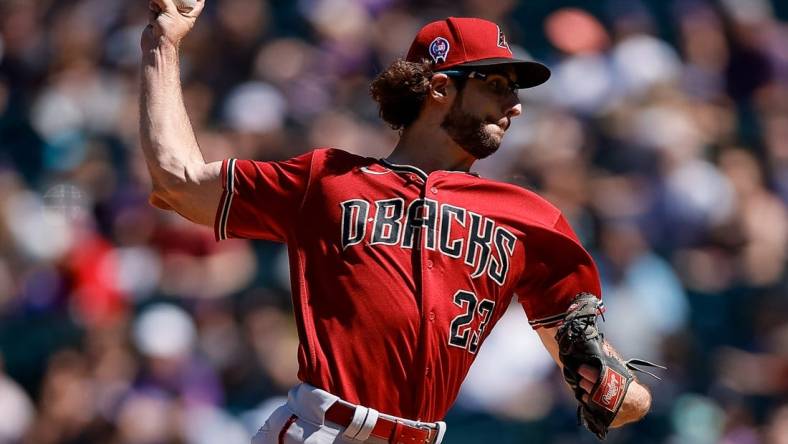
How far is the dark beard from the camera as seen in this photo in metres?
3.96

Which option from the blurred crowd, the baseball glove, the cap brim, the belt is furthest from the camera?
the blurred crowd

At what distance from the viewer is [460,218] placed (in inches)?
149

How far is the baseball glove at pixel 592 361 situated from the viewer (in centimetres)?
380

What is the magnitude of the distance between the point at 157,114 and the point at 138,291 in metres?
4.58

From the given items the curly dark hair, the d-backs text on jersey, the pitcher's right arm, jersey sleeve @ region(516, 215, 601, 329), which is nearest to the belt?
the d-backs text on jersey

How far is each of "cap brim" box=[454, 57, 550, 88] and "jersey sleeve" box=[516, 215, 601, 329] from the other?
1.50 feet

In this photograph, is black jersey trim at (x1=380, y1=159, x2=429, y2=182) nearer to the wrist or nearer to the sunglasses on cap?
the sunglasses on cap

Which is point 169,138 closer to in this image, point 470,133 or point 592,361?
point 470,133

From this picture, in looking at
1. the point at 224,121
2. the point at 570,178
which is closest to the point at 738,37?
the point at 570,178

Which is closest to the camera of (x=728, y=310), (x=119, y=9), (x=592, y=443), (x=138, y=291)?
(x=592, y=443)

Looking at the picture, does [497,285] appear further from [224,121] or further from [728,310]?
[224,121]

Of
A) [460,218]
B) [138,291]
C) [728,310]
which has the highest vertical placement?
[460,218]

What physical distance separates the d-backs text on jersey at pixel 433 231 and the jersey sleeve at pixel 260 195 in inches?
6.2

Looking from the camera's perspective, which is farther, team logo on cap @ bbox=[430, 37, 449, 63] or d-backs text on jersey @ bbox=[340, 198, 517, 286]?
team logo on cap @ bbox=[430, 37, 449, 63]
